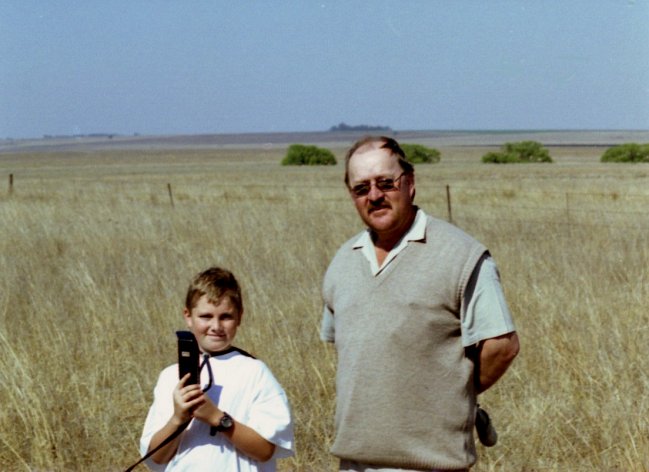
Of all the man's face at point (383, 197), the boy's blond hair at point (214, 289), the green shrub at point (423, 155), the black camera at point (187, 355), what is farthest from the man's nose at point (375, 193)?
the green shrub at point (423, 155)

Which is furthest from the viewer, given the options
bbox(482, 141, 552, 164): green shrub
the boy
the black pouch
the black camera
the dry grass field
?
bbox(482, 141, 552, 164): green shrub

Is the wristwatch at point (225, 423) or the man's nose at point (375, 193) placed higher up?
the man's nose at point (375, 193)

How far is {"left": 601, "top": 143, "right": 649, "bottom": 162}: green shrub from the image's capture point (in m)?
55.2

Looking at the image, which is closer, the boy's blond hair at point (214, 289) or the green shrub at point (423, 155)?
the boy's blond hair at point (214, 289)

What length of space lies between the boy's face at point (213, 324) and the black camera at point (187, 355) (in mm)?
161

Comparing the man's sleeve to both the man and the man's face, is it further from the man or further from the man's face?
the man's face

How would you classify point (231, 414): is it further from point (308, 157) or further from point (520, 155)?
point (520, 155)

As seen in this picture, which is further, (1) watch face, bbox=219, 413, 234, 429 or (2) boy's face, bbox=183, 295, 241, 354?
(2) boy's face, bbox=183, 295, 241, 354

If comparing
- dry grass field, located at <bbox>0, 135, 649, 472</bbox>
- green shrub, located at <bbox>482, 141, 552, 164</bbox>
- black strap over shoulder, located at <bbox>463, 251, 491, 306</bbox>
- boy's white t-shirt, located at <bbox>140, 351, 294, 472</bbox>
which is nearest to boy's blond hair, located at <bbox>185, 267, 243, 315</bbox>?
boy's white t-shirt, located at <bbox>140, 351, 294, 472</bbox>

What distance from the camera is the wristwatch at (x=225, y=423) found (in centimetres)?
269

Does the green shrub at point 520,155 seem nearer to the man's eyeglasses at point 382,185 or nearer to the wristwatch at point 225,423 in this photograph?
the man's eyeglasses at point 382,185

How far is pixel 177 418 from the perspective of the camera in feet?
8.80

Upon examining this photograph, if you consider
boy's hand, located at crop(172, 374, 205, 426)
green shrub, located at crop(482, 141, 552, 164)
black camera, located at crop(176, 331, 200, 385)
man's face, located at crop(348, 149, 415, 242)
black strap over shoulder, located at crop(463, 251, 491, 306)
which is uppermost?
man's face, located at crop(348, 149, 415, 242)

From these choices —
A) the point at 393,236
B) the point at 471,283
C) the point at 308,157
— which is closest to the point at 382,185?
the point at 393,236
